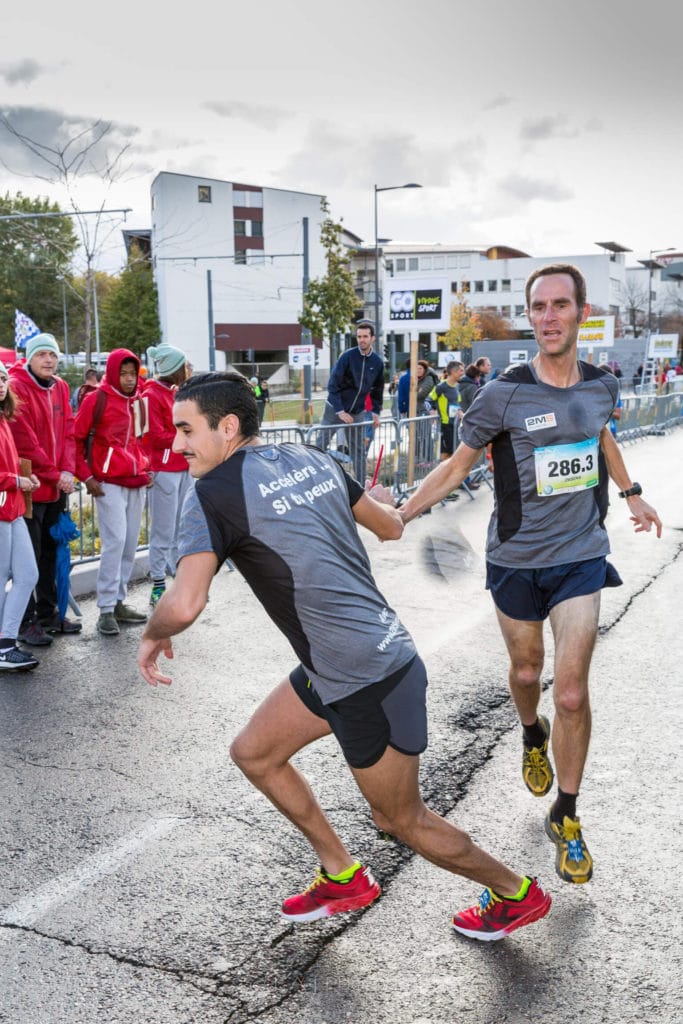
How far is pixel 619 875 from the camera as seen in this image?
137 inches

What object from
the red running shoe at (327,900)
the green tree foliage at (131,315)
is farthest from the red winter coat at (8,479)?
the green tree foliage at (131,315)

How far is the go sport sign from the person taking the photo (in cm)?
1471

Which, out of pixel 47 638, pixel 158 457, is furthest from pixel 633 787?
pixel 158 457

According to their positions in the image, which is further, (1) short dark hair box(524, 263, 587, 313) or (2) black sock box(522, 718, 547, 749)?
(2) black sock box(522, 718, 547, 749)

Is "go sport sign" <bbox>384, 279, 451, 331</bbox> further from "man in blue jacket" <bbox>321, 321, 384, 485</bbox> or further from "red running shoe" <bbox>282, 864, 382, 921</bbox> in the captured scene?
"red running shoe" <bbox>282, 864, 382, 921</bbox>

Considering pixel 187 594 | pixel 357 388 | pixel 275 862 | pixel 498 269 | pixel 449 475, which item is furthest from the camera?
pixel 498 269

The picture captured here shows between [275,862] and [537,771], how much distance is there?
119 cm

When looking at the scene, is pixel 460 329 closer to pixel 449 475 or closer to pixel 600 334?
pixel 600 334

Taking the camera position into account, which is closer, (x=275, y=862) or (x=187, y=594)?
(x=187, y=594)

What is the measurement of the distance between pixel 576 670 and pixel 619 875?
741 mm

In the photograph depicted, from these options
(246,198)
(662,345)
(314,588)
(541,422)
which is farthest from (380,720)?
(246,198)

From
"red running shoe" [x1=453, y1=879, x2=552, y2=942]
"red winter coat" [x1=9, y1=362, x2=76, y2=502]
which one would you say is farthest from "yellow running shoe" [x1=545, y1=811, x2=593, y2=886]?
"red winter coat" [x1=9, y1=362, x2=76, y2=502]

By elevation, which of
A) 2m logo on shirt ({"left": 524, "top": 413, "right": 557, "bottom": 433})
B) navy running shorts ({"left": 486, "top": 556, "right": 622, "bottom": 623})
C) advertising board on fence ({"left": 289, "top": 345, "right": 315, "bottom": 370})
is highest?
advertising board on fence ({"left": 289, "top": 345, "right": 315, "bottom": 370})

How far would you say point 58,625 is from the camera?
6.95 metres
